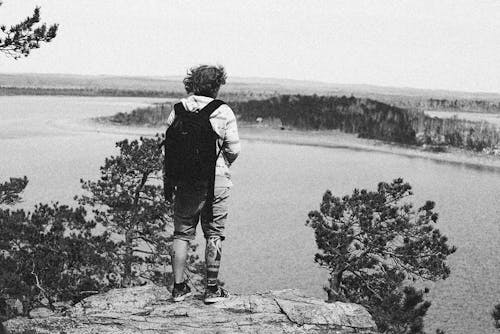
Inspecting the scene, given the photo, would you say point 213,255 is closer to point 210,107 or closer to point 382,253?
point 210,107

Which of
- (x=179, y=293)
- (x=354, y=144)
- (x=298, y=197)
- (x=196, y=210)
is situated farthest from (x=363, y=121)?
(x=196, y=210)

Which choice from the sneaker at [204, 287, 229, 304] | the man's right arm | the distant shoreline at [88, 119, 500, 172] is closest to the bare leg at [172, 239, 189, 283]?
the sneaker at [204, 287, 229, 304]

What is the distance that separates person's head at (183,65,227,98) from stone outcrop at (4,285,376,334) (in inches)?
84.2

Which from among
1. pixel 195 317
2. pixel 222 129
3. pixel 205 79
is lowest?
pixel 195 317

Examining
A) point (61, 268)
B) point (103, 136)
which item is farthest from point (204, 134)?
point (103, 136)

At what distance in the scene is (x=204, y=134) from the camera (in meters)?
5.56

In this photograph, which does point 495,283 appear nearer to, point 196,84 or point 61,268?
point 61,268

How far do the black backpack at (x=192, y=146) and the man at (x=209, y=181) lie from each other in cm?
1

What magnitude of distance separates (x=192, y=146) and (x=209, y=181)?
370 mm

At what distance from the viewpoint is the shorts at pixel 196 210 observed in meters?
5.68

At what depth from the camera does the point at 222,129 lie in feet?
18.5

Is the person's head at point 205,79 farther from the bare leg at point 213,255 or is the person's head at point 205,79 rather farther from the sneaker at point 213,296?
the sneaker at point 213,296

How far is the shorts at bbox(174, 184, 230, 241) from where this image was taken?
5680 mm

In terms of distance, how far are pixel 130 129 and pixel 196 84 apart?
259ft
